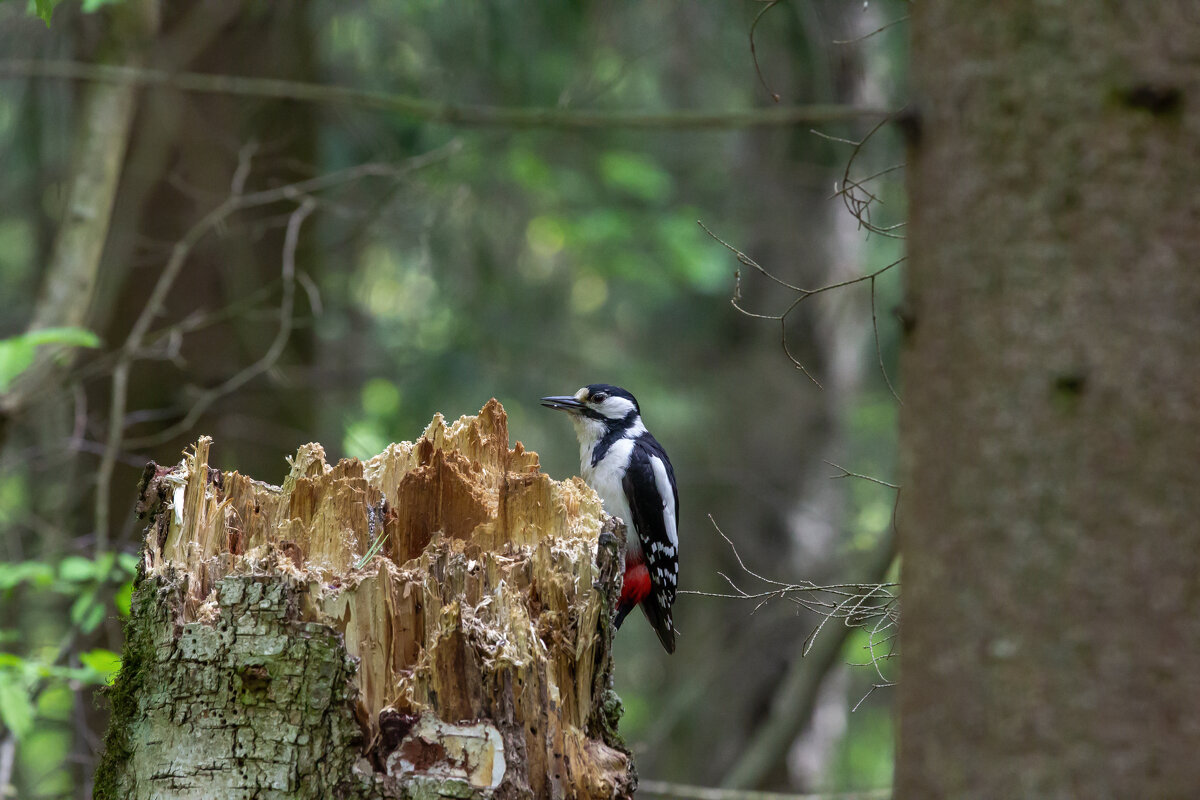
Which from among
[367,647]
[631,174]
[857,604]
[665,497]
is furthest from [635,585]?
[631,174]

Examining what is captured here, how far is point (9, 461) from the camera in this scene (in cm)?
480

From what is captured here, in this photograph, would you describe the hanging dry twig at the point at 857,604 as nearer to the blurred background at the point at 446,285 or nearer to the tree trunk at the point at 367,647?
the tree trunk at the point at 367,647

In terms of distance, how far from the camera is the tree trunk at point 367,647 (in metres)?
1.95

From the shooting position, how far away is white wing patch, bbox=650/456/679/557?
506cm

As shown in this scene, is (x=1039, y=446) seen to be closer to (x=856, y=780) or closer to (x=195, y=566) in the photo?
(x=195, y=566)

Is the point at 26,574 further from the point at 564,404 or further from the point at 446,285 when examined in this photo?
the point at 446,285

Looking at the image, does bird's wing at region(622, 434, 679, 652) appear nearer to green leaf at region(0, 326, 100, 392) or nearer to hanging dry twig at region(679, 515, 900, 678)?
hanging dry twig at region(679, 515, 900, 678)

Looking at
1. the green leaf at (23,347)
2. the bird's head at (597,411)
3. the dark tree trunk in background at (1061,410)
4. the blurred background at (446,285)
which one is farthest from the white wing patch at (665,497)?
the dark tree trunk in background at (1061,410)

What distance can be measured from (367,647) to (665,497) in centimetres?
313

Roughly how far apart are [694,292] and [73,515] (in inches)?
229

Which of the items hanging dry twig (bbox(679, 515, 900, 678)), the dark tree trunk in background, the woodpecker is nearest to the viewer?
the dark tree trunk in background

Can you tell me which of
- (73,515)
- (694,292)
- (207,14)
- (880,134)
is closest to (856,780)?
(694,292)

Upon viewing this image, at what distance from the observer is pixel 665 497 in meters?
5.10

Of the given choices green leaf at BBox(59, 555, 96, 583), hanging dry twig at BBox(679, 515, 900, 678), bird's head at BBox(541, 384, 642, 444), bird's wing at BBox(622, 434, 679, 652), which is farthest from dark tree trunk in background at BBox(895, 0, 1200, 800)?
bird's head at BBox(541, 384, 642, 444)
